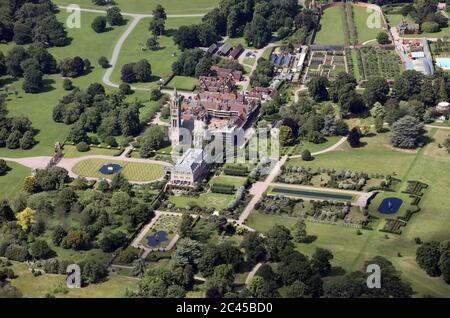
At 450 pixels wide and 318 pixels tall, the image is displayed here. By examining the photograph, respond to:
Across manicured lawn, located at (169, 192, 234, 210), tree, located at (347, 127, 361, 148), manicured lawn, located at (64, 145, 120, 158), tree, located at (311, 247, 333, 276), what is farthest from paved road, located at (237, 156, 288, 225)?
manicured lawn, located at (64, 145, 120, 158)

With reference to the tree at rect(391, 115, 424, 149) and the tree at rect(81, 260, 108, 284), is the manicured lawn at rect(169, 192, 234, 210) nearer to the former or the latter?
the tree at rect(81, 260, 108, 284)

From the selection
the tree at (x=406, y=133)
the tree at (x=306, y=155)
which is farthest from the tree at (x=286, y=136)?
the tree at (x=406, y=133)

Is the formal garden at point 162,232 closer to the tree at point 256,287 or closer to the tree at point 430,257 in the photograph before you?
the tree at point 256,287
